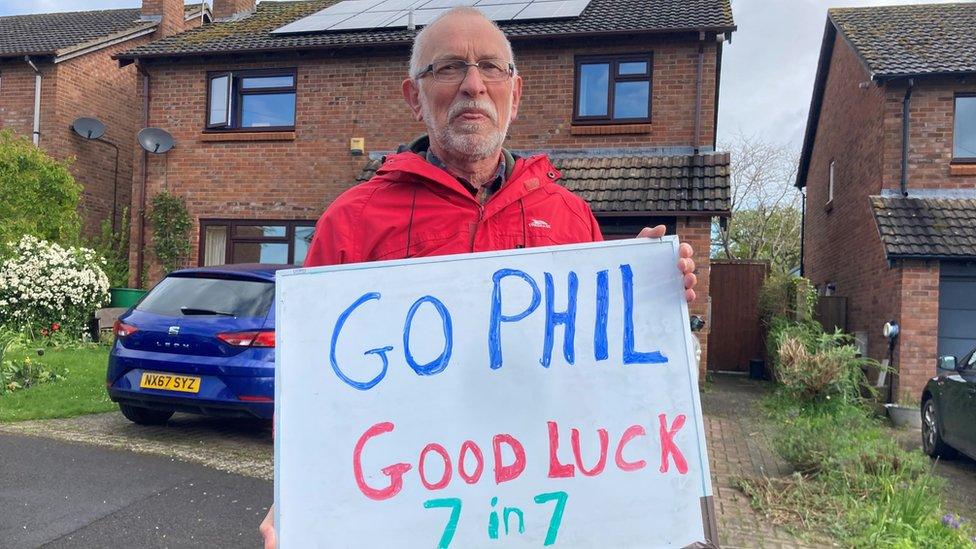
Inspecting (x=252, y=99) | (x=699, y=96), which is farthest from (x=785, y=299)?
(x=252, y=99)

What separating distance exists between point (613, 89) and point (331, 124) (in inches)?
191

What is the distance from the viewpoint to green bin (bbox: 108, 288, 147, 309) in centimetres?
1253

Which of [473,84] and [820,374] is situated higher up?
[473,84]

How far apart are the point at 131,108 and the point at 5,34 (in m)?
3.72

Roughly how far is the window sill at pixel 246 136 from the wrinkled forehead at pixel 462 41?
36.0 ft

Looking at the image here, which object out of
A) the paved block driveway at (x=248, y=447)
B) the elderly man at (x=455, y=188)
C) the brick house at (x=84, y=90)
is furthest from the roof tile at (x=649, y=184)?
the brick house at (x=84, y=90)

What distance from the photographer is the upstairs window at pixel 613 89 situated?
11.0 metres

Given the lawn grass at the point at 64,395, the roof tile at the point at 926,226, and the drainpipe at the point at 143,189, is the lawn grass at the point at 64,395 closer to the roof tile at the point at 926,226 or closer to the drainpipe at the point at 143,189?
the drainpipe at the point at 143,189

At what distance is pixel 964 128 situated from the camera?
34.4 feet

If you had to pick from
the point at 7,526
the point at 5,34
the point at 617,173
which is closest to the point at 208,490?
the point at 7,526

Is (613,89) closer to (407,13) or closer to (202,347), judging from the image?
(407,13)

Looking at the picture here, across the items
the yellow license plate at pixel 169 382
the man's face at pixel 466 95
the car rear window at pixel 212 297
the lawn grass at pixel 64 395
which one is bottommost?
the lawn grass at pixel 64 395

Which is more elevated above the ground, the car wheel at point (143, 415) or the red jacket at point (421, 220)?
the red jacket at point (421, 220)

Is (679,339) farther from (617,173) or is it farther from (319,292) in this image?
(617,173)
